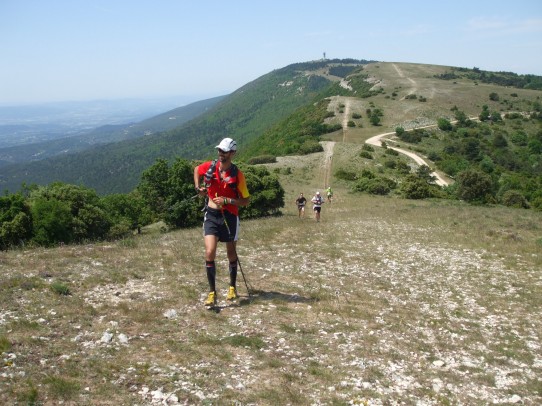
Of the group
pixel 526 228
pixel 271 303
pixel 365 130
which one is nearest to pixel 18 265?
pixel 271 303

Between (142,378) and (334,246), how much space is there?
1291 cm

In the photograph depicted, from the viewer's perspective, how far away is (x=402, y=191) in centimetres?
5391

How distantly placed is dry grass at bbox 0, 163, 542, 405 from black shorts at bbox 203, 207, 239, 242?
175 centimetres

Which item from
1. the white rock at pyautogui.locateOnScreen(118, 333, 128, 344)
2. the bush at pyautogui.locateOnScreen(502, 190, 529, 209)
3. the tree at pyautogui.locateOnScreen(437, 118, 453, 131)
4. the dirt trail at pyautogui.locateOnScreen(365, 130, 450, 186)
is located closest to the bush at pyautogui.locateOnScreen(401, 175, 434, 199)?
the bush at pyautogui.locateOnScreen(502, 190, 529, 209)

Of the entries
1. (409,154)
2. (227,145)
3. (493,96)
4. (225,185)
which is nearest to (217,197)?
(225,185)

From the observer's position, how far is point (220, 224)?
9859mm

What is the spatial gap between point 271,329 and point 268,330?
0.08 m

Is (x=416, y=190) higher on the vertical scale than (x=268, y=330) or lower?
lower

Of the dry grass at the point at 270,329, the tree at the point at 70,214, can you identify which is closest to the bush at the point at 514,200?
the dry grass at the point at 270,329

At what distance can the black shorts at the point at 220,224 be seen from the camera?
984 centimetres

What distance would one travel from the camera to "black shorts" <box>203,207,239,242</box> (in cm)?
984

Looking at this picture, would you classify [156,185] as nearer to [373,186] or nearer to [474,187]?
[373,186]

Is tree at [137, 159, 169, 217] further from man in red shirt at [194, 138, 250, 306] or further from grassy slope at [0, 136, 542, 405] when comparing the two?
man in red shirt at [194, 138, 250, 306]

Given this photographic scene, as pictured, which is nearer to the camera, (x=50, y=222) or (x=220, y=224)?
(x=220, y=224)
